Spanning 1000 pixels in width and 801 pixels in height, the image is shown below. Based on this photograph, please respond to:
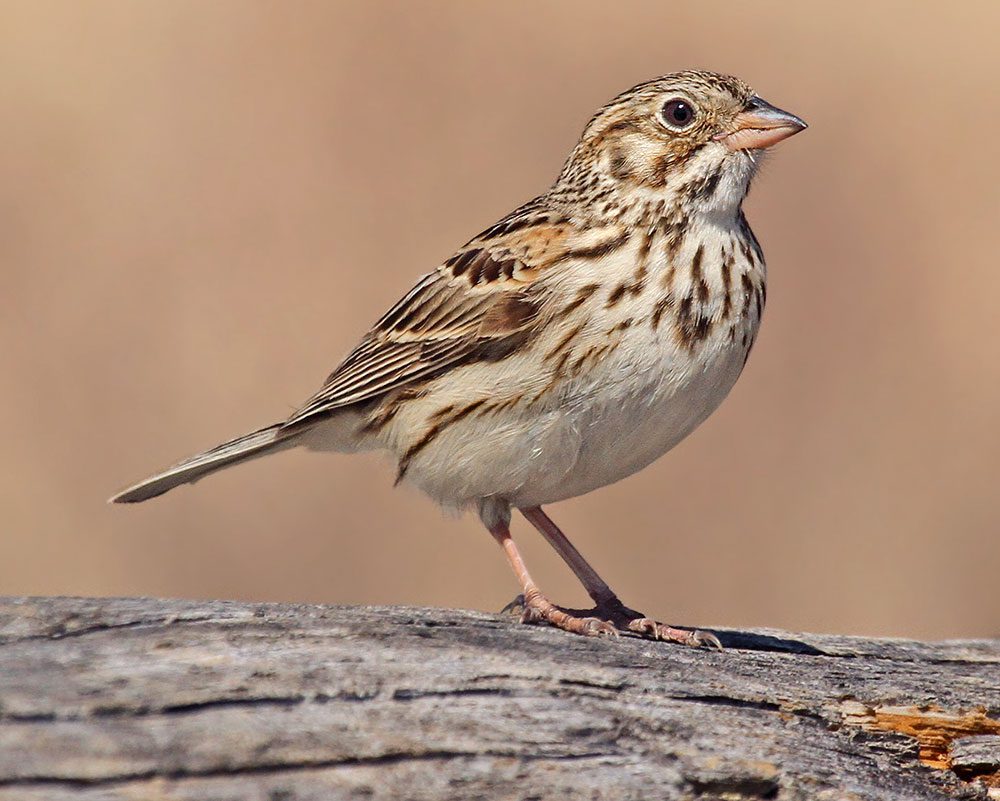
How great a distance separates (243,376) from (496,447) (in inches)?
246

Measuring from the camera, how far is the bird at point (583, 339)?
5.97 meters

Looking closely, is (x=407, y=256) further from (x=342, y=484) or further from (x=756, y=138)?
(x=756, y=138)

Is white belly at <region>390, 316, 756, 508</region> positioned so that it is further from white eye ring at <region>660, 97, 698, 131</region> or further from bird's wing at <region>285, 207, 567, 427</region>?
white eye ring at <region>660, 97, 698, 131</region>

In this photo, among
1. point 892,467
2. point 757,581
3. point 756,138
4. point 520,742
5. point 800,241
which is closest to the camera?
point 520,742

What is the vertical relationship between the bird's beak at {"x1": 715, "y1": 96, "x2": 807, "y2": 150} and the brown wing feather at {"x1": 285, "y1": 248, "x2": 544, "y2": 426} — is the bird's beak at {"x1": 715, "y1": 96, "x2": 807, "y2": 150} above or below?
above

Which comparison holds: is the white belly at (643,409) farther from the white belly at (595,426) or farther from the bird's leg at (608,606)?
the bird's leg at (608,606)

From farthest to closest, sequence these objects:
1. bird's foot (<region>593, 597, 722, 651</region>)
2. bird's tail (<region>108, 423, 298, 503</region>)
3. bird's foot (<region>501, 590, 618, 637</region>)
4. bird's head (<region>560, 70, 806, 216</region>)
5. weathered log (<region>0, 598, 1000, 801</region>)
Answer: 1. bird's tail (<region>108, 423, 298, 503</region>)
2. bird's head (<region>560, 70, 806, 216</region>)
3. bird's foot (<region>593, 597, 722, 651</region>)
4. bird's foot (<region>501, 590, 618, 637</region>)
5. weathered log (<region>0, 598, 1000, 801</region>)

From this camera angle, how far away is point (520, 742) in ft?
15.0

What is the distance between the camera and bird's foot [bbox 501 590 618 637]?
19.0ft

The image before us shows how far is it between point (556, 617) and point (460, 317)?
126 centimetres

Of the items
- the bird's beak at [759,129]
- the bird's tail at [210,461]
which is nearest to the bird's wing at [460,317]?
the bird's tail at [210,461]

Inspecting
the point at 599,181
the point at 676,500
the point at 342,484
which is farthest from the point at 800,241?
the point at 599,181

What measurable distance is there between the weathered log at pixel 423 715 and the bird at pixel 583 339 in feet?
2.48

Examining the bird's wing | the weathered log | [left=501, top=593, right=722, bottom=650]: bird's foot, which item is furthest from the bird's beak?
the weathered log
